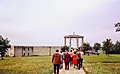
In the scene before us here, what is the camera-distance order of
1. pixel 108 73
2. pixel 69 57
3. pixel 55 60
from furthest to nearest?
pixel 69 57 < pixel 108 73 < pixel 55 60

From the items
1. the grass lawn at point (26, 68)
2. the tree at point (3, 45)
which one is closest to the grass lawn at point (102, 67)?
the grass lawn at point (26, 68)

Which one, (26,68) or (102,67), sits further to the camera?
(26,68)

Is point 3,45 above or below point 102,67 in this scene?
above

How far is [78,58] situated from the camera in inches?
1184

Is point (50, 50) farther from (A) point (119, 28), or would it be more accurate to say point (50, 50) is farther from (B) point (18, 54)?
(A) point (119, 28)

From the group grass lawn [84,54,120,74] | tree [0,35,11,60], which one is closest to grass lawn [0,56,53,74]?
grass lawn [84,54,120,74]

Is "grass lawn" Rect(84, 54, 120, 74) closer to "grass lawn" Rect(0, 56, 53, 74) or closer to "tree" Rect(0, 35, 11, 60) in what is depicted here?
"grass lawn" Rect(0, 56, 53, 74)

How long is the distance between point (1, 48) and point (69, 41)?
18846mm

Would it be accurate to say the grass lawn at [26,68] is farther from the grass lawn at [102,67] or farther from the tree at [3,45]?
the tree at [3,45]

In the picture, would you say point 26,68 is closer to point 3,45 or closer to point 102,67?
point 102,67

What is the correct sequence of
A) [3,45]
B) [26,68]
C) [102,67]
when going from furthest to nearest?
[3,45], [26,68], [102,67]

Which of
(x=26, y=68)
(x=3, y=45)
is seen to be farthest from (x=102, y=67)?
(x=3, y=45)

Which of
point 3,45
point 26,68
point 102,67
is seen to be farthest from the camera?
point 3,45

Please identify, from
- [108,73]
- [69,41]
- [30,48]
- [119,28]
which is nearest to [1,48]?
[69,41]
